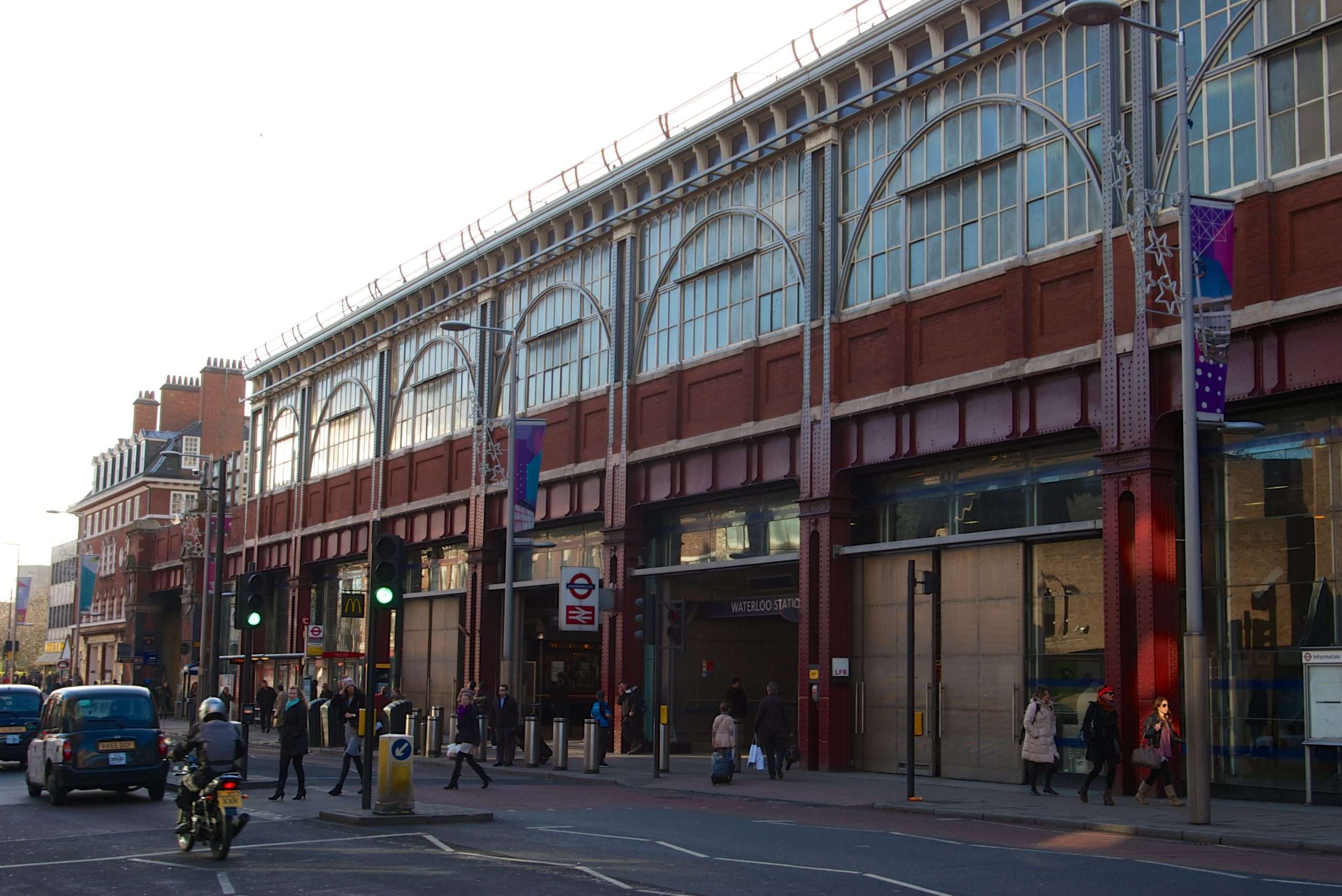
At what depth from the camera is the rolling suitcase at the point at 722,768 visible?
26219mm

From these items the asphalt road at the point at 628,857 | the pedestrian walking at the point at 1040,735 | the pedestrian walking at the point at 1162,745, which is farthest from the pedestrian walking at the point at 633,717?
the pedestrian walking at the point at 1162,745

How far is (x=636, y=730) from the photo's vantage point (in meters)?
36.3

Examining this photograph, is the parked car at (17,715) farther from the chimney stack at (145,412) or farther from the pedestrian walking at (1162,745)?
the chimney stack at (145,412)

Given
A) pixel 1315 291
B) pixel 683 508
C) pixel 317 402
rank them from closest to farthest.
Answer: pixel 1315 291 < pixel 683 508 < pixel 317 402

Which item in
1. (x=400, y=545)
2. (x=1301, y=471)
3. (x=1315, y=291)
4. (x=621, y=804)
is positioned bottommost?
(x=621, y=804)

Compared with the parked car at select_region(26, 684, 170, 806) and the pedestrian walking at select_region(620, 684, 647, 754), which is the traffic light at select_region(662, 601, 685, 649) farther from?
the parked car at select_region(26, 684, 170, 806)

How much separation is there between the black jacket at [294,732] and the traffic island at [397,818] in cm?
291

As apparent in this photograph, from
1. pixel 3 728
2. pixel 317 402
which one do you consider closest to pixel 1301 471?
pixel 3 728

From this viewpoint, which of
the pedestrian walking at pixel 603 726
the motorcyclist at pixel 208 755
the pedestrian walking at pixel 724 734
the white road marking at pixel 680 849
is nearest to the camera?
the white road marking at pixel 680 849

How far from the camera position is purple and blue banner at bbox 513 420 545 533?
37188mm

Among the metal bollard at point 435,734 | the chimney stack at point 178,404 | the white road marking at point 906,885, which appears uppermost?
the chimney stack at point 178,404

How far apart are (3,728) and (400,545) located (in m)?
17.7

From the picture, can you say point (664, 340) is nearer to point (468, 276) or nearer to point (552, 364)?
point (552, 364)

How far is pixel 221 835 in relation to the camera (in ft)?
48.3
